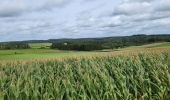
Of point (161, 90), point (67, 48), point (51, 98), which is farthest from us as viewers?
point (67, 48)

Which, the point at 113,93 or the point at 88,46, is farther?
the point at 88,46

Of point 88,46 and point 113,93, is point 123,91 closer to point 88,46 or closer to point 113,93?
point 113,93

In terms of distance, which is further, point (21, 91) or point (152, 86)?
point (152, 86)

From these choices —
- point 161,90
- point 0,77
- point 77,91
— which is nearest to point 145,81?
point 161,90

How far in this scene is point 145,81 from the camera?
805 cm

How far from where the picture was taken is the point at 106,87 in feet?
23.5

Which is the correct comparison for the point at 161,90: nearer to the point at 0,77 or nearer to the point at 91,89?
the point at 91,89

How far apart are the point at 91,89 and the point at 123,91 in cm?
81

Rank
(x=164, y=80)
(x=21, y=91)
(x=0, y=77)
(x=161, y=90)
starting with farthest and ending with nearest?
(x=0, y=77), (x=164, y=80), (x=161, y=90), (x=21, y=91)

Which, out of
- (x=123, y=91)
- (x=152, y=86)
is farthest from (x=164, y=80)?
(x=123, y=91)

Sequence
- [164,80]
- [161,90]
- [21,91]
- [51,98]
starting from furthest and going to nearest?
[164,80] < [161,90] < [21,91] < [51,98]

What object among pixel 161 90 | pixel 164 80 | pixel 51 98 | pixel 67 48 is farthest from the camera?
pixel 67 48

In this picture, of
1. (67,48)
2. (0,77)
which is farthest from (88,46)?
(0,77)

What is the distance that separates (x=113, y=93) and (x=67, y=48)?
65.3m
